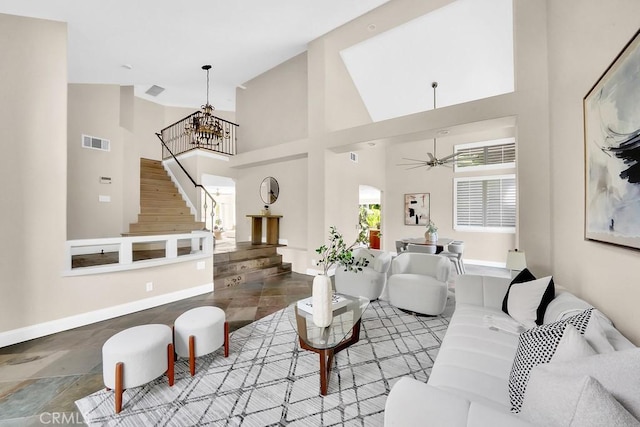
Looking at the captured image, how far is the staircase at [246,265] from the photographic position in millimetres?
4711

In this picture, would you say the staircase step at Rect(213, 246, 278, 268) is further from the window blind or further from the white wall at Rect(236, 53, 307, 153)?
the window blind

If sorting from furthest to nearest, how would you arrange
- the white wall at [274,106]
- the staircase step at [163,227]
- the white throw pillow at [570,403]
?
the white wall at [274,106] < the staircase step at [163,227] < the white throw pillow at [570,403]

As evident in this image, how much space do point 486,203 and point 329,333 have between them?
21.2 ft

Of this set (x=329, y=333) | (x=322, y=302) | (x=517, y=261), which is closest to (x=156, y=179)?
(x=322, y=302)

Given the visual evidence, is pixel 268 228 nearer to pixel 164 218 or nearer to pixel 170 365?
pixel 164 218

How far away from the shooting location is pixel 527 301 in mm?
2164

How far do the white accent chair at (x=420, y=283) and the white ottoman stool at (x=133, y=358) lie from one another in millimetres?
2761

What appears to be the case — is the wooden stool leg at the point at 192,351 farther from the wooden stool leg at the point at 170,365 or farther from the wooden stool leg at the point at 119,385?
the wooden stool leg at the point at 119,385

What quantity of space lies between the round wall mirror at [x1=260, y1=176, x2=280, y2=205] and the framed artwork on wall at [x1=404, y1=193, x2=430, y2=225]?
416 cm

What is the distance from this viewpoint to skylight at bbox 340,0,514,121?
14.5ft

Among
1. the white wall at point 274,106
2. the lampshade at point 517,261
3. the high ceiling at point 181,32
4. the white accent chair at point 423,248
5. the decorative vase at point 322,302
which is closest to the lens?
the decorative vase at point 322,302

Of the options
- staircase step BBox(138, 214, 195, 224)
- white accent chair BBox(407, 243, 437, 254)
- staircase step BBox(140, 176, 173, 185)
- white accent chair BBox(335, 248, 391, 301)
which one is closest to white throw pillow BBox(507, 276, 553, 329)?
white accent chair BBox(335, 248, 391, 301)

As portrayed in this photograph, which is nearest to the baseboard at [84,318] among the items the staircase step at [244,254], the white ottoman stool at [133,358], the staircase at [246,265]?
the staircase at [246,265]

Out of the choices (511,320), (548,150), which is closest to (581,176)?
(548,150)
